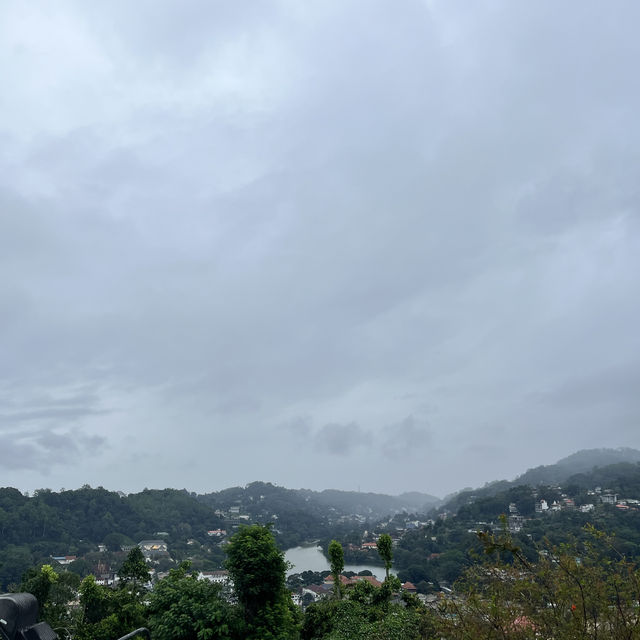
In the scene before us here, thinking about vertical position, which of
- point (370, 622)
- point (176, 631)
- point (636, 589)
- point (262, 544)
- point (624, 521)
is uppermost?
point (636, 589)

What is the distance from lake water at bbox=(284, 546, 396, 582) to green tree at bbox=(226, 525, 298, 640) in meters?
60.8

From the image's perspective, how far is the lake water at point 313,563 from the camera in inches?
3071

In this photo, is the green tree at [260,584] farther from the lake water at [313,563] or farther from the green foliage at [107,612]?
the lake water at [313,563]

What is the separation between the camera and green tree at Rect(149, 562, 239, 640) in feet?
41.8

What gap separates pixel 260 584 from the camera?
13.6 m

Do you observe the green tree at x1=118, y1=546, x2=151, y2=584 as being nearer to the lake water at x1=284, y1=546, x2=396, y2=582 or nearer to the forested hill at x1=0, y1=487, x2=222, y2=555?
the lake water at x1=284, y1=546, x2=396, y2=582

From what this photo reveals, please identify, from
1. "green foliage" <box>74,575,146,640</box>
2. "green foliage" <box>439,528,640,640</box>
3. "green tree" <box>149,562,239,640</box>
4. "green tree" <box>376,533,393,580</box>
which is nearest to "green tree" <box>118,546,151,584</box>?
"green foliage" <box>74,575,146,640</box>

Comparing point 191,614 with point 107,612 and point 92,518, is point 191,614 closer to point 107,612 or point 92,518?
point 107,612

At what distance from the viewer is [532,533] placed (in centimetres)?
6425

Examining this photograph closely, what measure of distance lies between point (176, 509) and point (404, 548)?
5382 cm

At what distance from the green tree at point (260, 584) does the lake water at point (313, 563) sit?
60.8 metres

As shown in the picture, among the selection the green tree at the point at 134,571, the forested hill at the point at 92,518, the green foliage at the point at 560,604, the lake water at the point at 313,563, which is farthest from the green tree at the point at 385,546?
the forested hill at the point at 92,518

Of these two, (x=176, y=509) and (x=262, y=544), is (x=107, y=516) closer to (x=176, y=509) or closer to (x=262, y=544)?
(x=176, y=509)

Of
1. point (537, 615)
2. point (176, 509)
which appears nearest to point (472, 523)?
point (176, 509)
